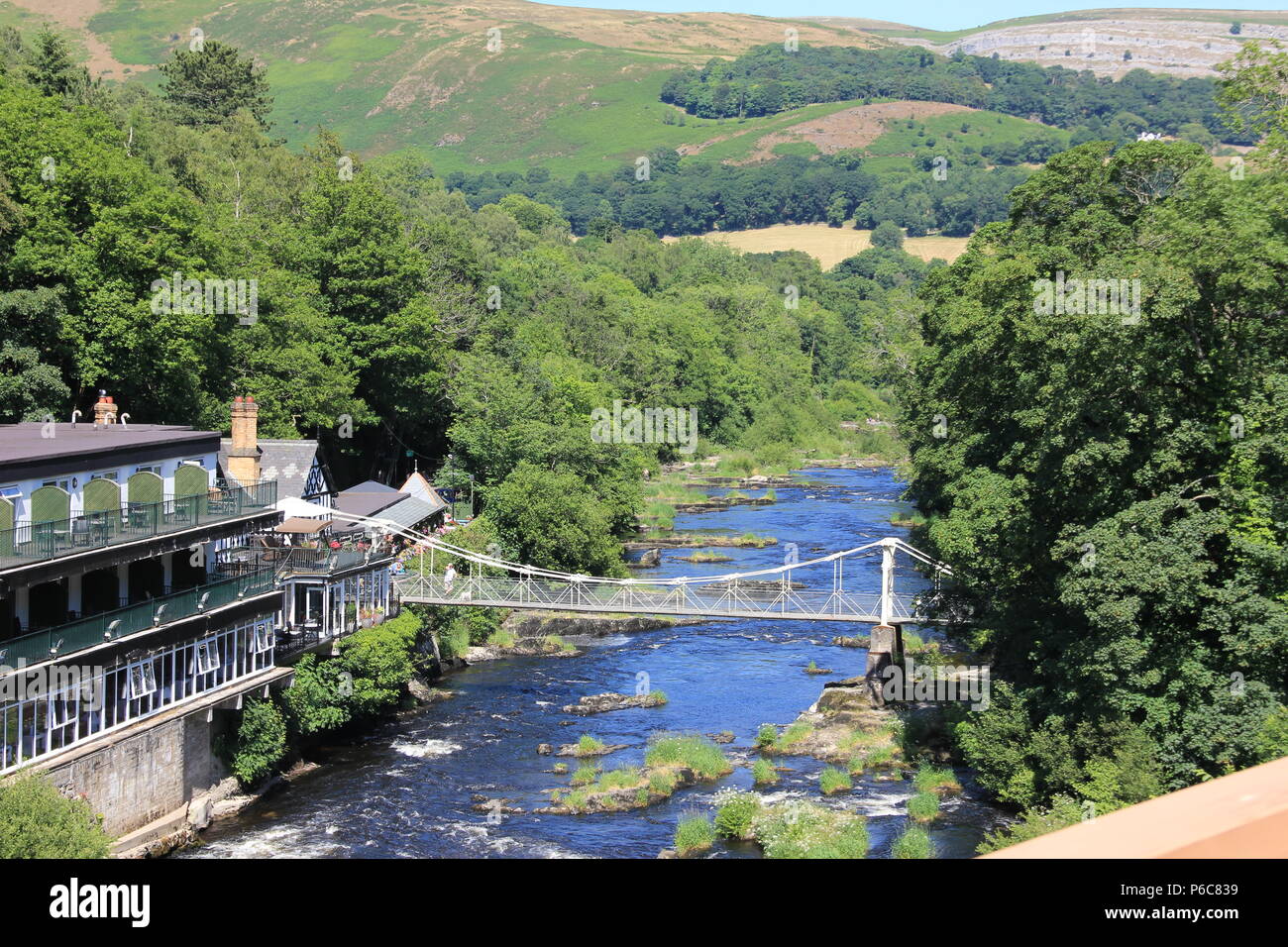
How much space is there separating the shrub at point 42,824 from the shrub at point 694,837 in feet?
36.2

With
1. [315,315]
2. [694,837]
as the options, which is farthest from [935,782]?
[315,315]

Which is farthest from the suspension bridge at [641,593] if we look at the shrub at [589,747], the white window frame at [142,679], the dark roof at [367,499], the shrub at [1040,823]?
the white window frame at [142,679]

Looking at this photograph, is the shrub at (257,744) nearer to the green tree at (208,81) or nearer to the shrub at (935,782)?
the shrub at (935,782)

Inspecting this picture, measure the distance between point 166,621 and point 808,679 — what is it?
19999mm

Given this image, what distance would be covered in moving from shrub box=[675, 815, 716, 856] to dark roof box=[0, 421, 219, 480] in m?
15.1

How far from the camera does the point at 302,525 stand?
39469mm

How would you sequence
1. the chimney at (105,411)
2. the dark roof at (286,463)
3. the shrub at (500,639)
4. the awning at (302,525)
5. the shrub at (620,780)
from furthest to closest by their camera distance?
the shrub at (500,639), the dark roof at (286,463), the awning at (302,525), the chimney at (105,411), the shrub at (620,780)

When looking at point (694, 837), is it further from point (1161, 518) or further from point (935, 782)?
point (1161, 518)

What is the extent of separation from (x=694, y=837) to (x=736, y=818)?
114 cm

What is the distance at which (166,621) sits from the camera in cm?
3019

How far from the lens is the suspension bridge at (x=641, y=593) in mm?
38969

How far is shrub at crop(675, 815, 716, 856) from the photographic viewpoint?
92.4 feet

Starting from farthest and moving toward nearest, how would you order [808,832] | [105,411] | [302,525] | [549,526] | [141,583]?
[549,526] → [302,525] → [105,411] → [141,583] → [808,832]
